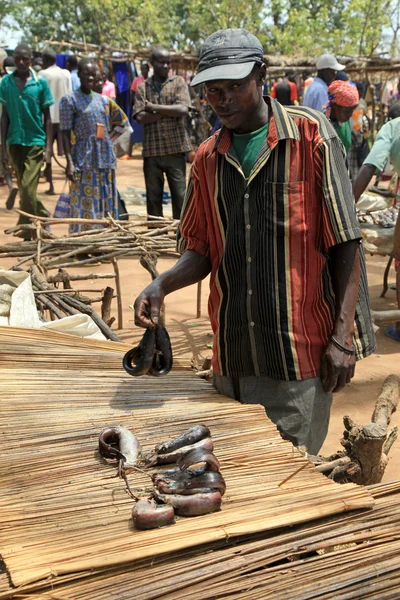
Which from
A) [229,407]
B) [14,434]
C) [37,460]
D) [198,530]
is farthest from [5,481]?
[229,407]

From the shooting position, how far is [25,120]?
7.78 metres

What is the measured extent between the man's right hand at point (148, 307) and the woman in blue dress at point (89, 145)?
508 cm

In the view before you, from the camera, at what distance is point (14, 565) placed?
4.08ft

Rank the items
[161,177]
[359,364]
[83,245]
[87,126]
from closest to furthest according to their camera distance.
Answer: [83,245]
[359,364]
[87,126]
[161,177]

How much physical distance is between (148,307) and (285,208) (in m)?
0.47

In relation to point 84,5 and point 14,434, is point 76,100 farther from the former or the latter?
point 84,5

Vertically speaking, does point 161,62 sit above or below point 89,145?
above

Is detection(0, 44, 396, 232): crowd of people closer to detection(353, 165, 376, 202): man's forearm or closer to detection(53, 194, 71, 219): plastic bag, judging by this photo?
detection(53, 194, 71, 219): plastic bag

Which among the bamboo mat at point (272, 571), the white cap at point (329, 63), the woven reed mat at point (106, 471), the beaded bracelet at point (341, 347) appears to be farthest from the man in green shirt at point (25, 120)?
the bamboo mat at point (272, 571)

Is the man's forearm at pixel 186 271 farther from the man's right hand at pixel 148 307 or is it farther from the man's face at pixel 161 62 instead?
the man's face at pixel 161 62

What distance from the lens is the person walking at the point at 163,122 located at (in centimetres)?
706

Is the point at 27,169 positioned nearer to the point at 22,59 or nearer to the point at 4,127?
the point at 4,127

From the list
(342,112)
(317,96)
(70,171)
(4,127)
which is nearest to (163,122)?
(70,171)

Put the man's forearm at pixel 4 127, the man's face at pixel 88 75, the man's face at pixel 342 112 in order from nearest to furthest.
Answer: the man's face at pixel 342 112, the man's face at pixel 88 75, the man's forearm at pixel 4 127
